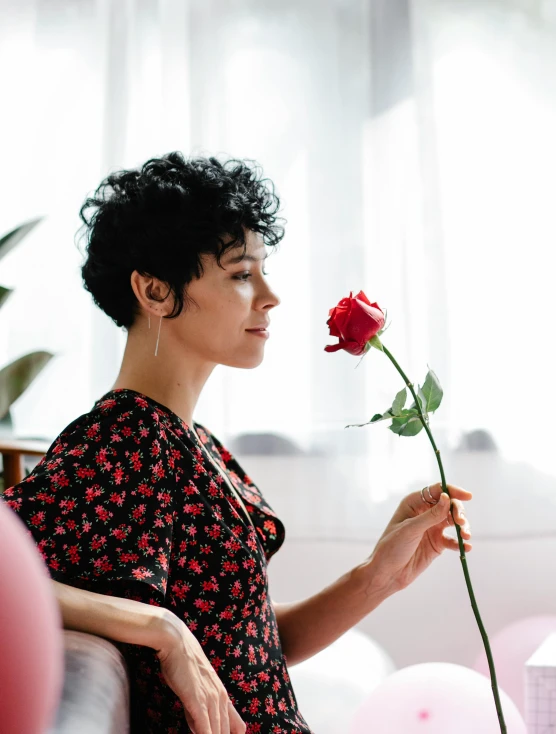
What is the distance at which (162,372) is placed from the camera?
1117 millimetres

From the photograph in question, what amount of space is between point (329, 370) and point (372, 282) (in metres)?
0.26

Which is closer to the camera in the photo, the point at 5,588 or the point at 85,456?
the point at 5,588

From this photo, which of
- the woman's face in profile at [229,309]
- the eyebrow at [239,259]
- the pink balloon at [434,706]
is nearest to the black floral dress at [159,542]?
the woman's face in profile at [229,309]

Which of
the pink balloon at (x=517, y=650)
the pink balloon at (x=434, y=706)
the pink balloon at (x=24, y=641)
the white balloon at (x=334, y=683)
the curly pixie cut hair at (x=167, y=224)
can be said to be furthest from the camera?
the pink balloon at (x=517, y=650)

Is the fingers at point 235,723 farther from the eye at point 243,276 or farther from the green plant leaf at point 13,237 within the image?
the green plant leaf at point 13,237

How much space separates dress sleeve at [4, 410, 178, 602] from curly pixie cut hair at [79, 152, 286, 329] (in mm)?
219

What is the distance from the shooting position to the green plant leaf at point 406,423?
963 millimetres

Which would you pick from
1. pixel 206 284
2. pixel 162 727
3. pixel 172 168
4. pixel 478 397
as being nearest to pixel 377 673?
pixel 478 397

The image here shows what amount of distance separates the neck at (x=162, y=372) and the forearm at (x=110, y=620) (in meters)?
0.31

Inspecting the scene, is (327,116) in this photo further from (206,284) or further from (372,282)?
(206,284)

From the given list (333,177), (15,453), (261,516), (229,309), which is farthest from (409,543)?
(333,177)

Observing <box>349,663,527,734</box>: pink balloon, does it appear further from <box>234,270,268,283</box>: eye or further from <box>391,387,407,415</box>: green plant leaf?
<box>234,270,268,283</box>: eye

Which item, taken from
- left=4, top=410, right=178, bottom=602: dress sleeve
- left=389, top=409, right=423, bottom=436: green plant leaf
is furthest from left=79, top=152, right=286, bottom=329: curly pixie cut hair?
left=389, top=409, right=423, bottom=436: green plant leaf

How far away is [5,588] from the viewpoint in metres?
0.62
